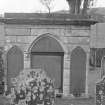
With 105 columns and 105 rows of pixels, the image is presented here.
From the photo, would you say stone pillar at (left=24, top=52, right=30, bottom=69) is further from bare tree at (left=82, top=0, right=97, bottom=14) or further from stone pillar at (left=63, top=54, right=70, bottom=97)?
bare tree at (left=82, top=0, right=97, bottom=14)

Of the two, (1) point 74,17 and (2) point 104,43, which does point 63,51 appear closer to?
(1) point 74,17

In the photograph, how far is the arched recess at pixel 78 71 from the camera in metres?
6.64

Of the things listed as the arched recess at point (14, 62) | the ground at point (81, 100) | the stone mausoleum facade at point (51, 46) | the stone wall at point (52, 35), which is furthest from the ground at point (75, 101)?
the arched recess at point (14, 62)

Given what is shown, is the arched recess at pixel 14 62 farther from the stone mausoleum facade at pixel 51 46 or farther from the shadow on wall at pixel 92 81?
the shadow on wall at pixel 92 81

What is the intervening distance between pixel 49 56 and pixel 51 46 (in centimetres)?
32

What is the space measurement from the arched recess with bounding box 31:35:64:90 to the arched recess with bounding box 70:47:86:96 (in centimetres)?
36

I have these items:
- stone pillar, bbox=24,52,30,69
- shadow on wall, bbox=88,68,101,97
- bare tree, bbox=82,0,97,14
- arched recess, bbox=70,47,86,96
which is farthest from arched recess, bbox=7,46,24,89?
bare tree, bbox=82,0,97,14

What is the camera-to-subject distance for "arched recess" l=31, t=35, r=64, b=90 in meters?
6.62

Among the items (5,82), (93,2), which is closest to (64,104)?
(5,82)

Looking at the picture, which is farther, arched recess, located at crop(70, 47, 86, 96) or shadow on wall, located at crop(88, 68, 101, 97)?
shadow on wall, located at crop(88, 68, 101, 97)

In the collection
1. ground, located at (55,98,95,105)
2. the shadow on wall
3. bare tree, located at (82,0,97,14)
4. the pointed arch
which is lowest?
ground, located at (55,98,95,105)

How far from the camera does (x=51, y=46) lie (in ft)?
21.8

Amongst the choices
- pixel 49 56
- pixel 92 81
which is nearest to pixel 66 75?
pixel 49 56

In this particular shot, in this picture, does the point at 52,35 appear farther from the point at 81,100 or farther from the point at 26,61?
the point at 81,100
